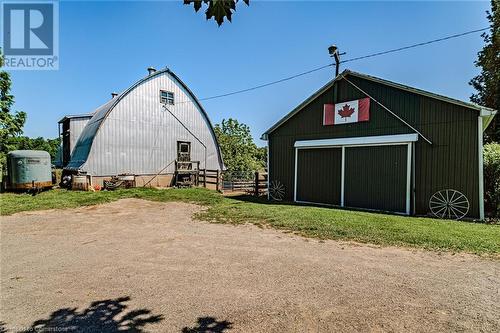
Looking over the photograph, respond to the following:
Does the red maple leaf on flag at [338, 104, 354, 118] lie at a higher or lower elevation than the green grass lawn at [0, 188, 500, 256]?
higher

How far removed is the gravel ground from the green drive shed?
16.4 ft

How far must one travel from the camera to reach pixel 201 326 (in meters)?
2.87

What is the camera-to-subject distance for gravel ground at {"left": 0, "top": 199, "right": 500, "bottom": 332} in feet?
9.63

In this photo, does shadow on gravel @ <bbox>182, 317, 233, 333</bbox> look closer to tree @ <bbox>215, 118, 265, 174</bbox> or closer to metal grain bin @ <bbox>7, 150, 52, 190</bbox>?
metal grain bin @ <bbox>7, 150, 52, 190</bbox>

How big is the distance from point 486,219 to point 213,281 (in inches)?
358

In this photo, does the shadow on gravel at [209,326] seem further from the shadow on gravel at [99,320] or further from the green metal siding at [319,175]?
the green metal siding at [319,175]

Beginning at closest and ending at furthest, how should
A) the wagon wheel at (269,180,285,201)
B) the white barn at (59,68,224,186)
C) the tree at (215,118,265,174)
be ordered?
1. the wagon wheel at (269,180,285,201)
2. the white barn at (59,68,224,186)
3. the tree at (215,118,265,174)

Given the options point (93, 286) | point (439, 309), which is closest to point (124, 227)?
point (93, 286)

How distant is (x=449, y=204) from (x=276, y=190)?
23.5ft

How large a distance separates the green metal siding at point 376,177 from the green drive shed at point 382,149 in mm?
33

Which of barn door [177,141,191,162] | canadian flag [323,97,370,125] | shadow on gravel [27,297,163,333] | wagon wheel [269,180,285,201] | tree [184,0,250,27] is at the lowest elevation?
shadow on gravel [27,297,163,333]

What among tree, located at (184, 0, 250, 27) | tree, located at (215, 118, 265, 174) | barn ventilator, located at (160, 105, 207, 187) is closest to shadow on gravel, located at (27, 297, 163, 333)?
tree, located at (184, 0, 250, 27)

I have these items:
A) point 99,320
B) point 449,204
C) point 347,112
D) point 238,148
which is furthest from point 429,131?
point 238,148

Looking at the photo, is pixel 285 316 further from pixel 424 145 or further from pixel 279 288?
pixel 424 145
